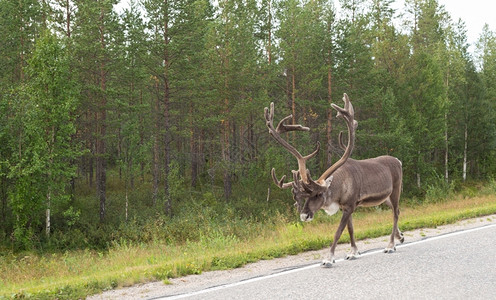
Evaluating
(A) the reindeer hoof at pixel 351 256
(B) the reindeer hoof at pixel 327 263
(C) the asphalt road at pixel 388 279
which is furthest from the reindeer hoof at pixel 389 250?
(B) the reindeer hoof at pixel 327 263

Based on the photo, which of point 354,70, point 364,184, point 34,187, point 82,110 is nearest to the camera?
point 364,184

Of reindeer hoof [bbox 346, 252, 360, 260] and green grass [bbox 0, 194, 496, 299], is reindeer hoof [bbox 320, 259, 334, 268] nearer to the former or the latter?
reindeer hoof [bbox 346, 252, 360, 260]

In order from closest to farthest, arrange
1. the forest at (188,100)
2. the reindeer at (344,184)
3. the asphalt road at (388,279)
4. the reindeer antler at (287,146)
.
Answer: the asphalt road at (388,279) → the reindeer at (344,184) → the reindeer antler at (287,146) → the forest at (188,100)

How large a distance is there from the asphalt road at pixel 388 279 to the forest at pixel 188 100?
1137 centimetres

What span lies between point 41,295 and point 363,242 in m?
6.04

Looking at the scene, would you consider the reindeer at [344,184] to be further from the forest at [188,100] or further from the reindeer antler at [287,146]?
the forest at [188,100]

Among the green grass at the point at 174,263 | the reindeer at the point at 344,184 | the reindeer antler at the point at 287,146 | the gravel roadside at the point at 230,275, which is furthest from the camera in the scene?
the reindeer antler at the point at 287,146

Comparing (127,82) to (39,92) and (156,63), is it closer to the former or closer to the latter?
(156,63)

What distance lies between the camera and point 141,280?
5.90 m

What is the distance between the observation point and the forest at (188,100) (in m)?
19.9

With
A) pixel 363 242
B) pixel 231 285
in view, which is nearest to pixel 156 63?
pixel 363 242

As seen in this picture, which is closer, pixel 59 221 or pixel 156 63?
pixel 59 221

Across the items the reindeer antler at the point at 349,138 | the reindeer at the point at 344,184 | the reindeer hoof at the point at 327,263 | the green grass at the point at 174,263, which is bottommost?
the green grass at the point at 174,263

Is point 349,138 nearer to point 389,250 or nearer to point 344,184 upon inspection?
point 344,184
